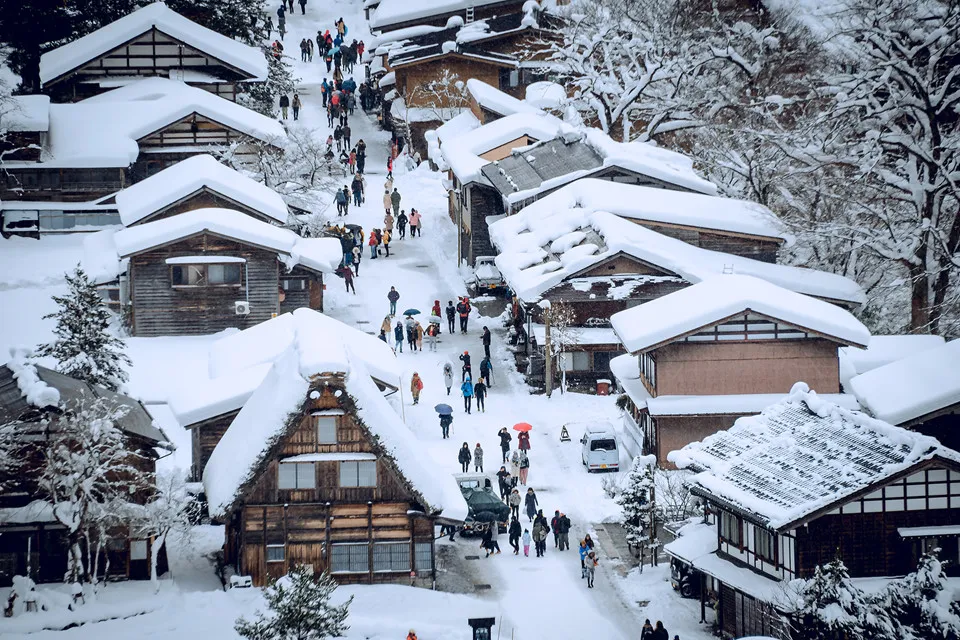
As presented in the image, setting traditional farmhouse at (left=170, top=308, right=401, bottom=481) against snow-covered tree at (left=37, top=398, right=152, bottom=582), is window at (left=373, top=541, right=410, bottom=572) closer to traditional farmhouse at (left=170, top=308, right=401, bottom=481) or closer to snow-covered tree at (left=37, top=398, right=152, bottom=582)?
traditional farmhouse at (left=170, top=308, right=401, bottom=481)

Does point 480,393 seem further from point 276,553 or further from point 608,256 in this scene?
point 276,553

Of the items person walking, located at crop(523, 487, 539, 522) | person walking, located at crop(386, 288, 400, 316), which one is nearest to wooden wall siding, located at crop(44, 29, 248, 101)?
person walking, located at crop(386, 288, 400, 316)

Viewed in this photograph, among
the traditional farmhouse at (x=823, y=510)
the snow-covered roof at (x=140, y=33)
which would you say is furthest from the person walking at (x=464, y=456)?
the snow-covered roof at (x=140, y=33)

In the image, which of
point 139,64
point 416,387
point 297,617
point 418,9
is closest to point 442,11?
point 418,9

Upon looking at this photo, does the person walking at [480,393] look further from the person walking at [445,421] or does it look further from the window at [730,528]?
the window at [730,528]

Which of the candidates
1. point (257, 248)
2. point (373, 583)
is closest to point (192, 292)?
point (257, 248)

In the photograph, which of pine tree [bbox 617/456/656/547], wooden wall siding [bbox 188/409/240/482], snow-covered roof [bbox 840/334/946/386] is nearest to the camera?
pine tree [bbox 617/456/656/547]

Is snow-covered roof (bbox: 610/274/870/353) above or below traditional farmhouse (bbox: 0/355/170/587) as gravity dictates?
above

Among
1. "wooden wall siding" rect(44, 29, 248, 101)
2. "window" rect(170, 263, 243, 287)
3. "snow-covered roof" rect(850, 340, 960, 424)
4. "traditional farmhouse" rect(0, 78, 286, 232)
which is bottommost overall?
"snow-covered roof" rect(850, 340, 960, 424)
